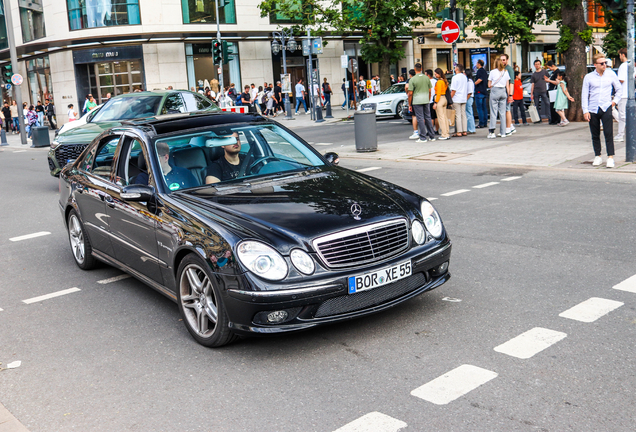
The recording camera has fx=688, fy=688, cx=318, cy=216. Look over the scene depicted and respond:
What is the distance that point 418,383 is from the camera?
3.86 metres

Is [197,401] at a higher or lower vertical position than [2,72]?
lower

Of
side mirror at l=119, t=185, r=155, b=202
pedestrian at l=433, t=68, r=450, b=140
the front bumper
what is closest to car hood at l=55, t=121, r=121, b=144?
side mirror at l=119, t=185, r=155, b=202

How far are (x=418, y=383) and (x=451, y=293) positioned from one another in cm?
172

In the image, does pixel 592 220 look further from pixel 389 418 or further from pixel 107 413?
pixel 107 413

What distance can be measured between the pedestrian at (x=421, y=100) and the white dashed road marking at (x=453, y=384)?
1329 cm

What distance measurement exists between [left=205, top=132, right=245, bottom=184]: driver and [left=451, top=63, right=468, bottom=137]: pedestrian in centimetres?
1205

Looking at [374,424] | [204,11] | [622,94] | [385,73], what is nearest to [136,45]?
[204,11]

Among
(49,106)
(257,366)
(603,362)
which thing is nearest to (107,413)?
(257,366)

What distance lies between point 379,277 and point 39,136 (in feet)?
84.6

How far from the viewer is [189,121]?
5840mm

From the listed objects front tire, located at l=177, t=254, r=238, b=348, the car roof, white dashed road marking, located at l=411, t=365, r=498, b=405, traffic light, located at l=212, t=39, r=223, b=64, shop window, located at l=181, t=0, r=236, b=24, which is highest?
shop window, located at l=181, t=0, r=236, b=24

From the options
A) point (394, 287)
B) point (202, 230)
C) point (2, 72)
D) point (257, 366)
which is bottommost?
point (257, 366)

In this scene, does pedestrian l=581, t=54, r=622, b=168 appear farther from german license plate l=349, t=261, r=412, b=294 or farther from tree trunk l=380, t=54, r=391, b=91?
tree trunk l=380, t=54, r=391, b=91

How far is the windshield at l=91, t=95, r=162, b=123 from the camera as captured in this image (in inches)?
511
